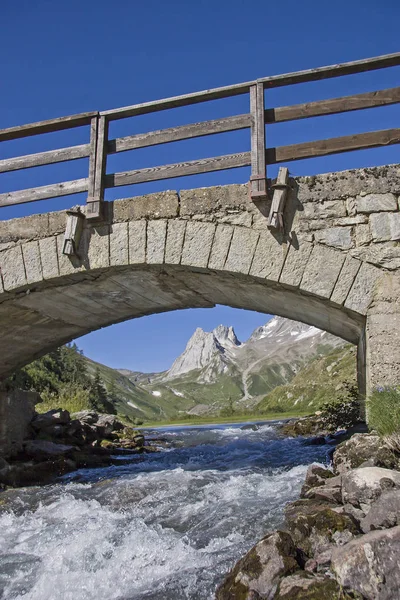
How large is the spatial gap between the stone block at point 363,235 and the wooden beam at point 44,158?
387 centimetres

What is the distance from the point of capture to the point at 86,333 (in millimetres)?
9609

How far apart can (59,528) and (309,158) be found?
5.37 metres

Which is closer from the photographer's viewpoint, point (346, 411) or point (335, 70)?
point (335, 70)

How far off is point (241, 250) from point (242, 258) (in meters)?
0.10

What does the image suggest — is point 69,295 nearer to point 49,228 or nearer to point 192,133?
point 49,228

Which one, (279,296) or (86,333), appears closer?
(279,296)

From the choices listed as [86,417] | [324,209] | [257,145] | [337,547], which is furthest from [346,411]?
[86,417]

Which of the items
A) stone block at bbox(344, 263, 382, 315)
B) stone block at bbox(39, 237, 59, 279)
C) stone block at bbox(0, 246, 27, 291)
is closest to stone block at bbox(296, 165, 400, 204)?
stone block at bbox(344, 263, 382, 315)

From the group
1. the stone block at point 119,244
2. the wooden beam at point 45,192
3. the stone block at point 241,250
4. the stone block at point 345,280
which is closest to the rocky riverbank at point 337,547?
the stone block at point 345,280

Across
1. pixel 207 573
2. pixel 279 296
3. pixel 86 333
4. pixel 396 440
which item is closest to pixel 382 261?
pixel 279 296

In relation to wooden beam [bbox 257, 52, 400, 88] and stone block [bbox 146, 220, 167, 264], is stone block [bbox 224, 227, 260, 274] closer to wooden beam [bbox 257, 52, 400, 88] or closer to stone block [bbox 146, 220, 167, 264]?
stone block [bbox 146, 220, 167, 264]

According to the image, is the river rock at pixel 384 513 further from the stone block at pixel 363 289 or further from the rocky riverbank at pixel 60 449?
the rocky riverbank at pixel 60 449

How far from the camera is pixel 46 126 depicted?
7.36 metres

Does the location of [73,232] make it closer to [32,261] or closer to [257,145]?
[32,261]
